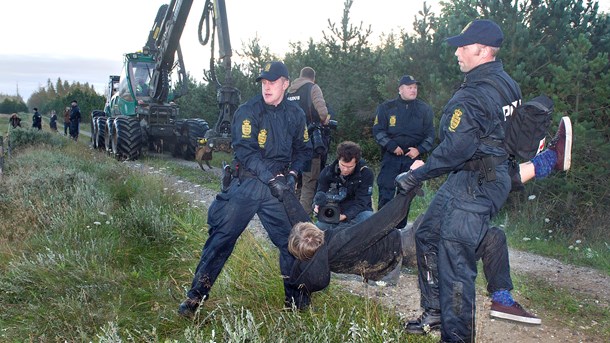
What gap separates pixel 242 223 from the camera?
3.90m

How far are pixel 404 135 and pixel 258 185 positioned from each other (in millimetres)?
2772

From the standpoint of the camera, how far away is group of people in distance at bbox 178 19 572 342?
327cm

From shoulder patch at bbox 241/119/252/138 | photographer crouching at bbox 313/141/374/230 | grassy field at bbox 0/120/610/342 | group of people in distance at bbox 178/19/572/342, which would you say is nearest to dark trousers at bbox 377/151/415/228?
photographer crouching at bbox 313/141/374/230

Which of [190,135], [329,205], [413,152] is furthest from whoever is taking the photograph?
[190,135]

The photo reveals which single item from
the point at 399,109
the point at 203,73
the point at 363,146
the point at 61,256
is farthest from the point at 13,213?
the point at 203,73

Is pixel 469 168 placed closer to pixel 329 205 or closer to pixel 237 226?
pixel 237 226

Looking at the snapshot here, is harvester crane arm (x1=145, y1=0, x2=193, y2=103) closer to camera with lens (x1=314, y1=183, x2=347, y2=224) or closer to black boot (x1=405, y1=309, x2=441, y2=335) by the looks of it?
camera with lens (x1=314, y1=183, x2=347, y2=224)

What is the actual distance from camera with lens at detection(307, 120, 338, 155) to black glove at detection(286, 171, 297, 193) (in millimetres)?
2245

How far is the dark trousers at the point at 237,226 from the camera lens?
3873 mm

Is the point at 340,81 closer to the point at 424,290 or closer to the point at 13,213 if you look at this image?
the point at 13,213

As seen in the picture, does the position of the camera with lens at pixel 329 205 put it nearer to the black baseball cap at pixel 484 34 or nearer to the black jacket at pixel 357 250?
the black jacket at pixel 357 250

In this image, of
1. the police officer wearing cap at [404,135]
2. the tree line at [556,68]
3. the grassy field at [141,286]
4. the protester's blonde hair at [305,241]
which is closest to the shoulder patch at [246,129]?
the protester's blonde hair at [305,241]

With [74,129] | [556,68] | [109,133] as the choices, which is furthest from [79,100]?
[556,68]

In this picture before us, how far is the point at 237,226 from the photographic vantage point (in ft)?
12.7
